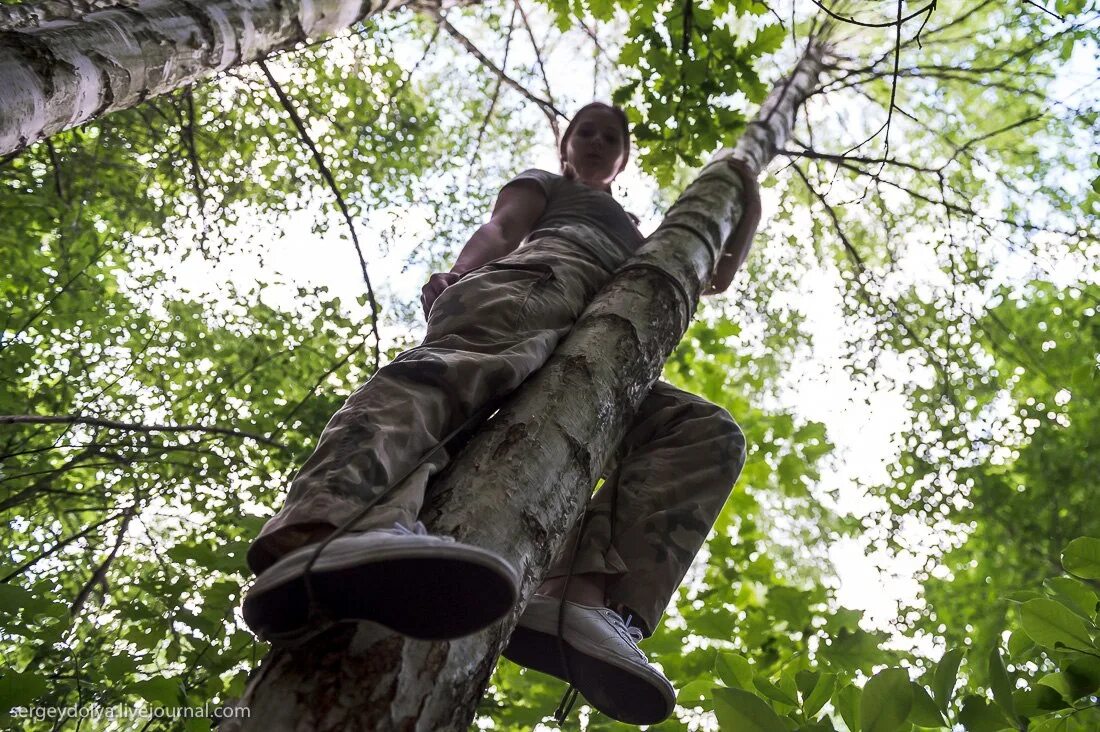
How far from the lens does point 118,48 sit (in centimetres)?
279

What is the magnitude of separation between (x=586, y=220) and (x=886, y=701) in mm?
2074

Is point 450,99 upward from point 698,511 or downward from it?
upward

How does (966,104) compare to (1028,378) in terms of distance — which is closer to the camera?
(1028,378)

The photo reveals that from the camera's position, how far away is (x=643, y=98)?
11.5 feet

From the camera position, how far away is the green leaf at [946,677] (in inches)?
59.0

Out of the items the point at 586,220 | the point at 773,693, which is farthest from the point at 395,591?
the point at 586,220

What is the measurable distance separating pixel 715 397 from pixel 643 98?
7.16ft

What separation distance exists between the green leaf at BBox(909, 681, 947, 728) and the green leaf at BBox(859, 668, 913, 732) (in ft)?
0.32

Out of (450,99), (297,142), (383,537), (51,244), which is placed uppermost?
(450,99)

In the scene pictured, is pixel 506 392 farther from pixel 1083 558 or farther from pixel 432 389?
pixel 1083 558

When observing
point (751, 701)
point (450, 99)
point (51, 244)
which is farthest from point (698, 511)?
point (450, 99)

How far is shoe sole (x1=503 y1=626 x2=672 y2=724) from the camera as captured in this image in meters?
1.73

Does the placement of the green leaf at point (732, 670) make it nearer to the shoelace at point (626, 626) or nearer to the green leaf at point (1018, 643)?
the shoelace at point (626, 626)

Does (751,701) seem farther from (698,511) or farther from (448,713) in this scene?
(698,511)
